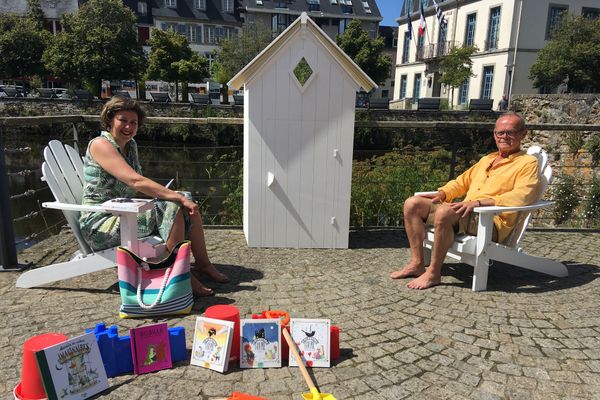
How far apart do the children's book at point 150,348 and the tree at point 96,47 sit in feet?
99.5

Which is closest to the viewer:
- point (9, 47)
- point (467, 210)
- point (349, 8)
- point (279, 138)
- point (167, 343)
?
point (167, 343)

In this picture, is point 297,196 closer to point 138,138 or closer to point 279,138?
point 279,138

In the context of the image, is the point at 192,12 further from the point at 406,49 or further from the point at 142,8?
the point at 406,49

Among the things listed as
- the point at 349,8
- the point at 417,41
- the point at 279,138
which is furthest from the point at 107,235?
the point at 349,8

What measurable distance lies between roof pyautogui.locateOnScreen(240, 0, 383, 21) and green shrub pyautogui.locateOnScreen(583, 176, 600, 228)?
50985 mm

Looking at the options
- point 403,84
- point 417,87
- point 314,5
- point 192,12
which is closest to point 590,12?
point 417,87

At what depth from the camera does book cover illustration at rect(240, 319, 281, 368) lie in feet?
8.05

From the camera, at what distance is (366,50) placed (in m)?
36.9

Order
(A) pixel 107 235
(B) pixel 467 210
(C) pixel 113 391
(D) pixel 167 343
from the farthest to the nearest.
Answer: (B) pixel 467 210, (A) pixel 107 235, (D) pixel 167 343, (C) pixel 113 391

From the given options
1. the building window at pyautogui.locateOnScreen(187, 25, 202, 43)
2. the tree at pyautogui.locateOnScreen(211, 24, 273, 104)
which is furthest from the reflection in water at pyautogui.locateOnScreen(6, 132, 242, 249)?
the building window at pyautogui.locateOnScreen(187, 25, 202, 43)

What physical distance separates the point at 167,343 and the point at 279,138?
250 centimetres

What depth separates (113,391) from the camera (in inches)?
87.5

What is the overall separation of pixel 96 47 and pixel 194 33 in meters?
28.8

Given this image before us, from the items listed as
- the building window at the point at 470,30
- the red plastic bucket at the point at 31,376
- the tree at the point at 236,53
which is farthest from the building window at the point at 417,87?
the red plastic bucket at the point at 31,376
